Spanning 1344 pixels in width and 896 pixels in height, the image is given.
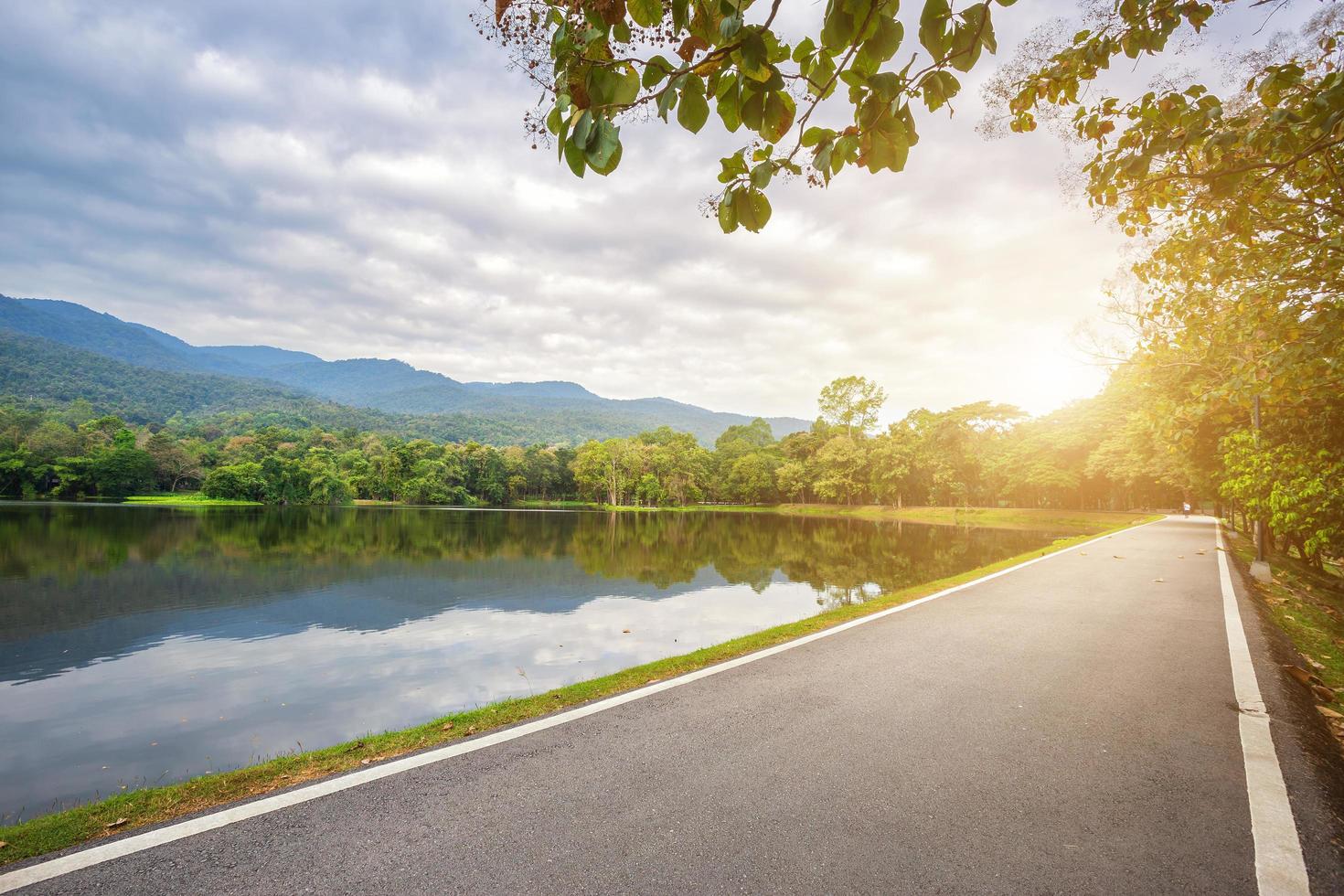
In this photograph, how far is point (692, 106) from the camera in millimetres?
1875

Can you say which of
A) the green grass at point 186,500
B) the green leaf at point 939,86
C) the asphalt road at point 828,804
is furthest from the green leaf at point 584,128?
the green grass at point 186,500

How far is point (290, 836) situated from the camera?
2777mm

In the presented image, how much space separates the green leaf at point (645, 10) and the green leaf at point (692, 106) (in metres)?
0.19

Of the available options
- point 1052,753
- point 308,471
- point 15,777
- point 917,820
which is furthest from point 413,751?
point 308,471

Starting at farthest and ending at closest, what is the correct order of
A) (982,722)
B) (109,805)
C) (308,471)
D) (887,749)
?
(308,471)
(982,722)
(887,749)
(109,805)

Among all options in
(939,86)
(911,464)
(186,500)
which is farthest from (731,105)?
(186,500)

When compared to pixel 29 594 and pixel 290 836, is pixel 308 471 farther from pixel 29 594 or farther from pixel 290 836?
pixel 290 836

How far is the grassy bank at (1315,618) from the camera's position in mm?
5194

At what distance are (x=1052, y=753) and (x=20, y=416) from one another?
11892cm

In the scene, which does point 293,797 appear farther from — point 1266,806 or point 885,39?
point 1266,806

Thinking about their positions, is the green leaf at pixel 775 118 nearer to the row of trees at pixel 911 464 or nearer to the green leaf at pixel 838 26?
the green leaf at pixel 838 26

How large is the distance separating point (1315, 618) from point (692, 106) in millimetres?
12943

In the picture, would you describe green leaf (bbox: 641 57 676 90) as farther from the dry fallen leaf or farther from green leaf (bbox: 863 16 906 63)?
the dry fallen leaf

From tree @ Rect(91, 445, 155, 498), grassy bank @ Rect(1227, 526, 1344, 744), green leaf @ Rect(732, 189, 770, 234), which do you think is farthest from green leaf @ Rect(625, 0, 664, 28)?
tree @ Rect(91, 445, 155, 498)
